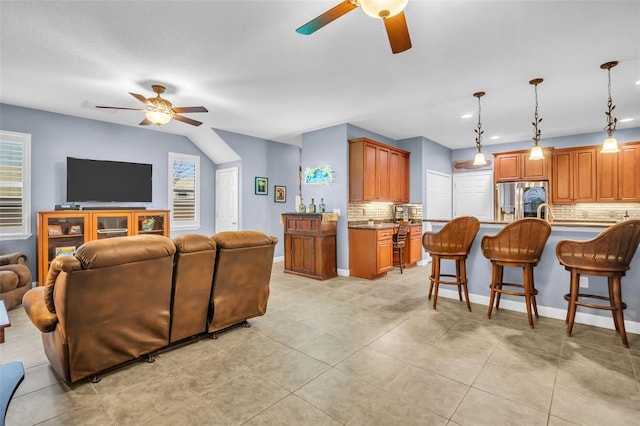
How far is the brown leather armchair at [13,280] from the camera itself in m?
3.58

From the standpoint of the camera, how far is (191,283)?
8.46 ft

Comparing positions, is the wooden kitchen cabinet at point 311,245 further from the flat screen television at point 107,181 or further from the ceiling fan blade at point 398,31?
the ceiling fan blade at point 398,31

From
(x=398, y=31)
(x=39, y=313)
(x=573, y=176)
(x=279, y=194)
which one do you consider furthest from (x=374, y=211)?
(x=39, y=313)

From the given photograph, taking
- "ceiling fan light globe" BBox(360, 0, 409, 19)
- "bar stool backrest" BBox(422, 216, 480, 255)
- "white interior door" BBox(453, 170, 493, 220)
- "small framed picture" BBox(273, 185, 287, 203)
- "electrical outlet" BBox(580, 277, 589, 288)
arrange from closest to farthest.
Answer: "ceiling fan light globe" BBox(360, 0, 409, 19)
"electrical outlet" BBox(580, 277, 589, 288)
"bar stool backrest" BBox(422, 216, 480, 255)
"small framed picture" BBox(273, 185, 287, 203)
"white interior door" BBox(453, 170, 493, 220)

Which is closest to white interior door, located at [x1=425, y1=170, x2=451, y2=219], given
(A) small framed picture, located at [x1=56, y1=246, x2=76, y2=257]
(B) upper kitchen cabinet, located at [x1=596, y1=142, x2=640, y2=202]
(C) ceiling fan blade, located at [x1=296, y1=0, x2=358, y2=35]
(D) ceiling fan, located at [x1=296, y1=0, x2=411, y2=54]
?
(B) upper kitchen cabinet, located at [x1=596, y1=142, x2=640, y2=202]

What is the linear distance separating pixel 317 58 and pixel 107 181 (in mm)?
4465

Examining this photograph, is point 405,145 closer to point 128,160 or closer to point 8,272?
point 128,160

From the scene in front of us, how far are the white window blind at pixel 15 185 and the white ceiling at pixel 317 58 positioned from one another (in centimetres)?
59

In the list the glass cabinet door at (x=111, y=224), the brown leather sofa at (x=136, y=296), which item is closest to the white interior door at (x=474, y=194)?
the brown leather sofa at (x=136, y=296)

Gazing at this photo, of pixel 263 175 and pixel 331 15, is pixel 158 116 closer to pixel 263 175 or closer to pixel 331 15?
pixel 331 15

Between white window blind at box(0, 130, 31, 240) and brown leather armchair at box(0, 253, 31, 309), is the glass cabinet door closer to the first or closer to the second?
white window blind at box(0, 130, 31, 240)

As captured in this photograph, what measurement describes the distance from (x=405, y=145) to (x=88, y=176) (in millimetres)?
6199

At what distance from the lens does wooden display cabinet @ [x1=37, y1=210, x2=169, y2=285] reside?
14.8 feet

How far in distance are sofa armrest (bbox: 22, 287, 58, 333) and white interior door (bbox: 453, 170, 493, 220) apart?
7.78 metres
